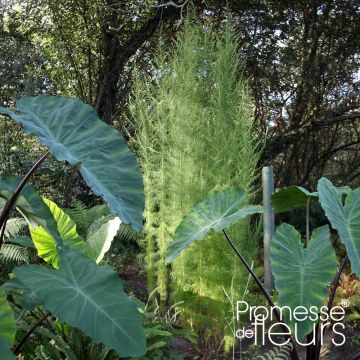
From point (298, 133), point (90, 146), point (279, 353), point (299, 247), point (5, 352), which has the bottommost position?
point (279, 353)

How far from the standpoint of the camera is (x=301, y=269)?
2.13m

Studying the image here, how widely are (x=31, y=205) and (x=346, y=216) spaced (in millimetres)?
1313

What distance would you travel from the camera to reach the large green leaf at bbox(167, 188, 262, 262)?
236 cm

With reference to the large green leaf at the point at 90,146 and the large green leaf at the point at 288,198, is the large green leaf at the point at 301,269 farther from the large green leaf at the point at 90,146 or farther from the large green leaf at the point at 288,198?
the large green leaf at the point at 90,146

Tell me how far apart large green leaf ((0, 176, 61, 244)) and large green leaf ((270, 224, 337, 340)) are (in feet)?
2.97

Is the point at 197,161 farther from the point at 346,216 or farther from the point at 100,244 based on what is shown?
the point at 346,216

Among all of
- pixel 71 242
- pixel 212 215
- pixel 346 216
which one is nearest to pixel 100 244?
pixel 71 242

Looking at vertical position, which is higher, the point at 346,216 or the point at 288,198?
the point at 288,198

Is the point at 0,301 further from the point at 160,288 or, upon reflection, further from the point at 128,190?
the point at 160,288

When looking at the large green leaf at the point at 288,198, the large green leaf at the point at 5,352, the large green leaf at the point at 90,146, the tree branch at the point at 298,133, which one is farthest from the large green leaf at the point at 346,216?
the tree branch at the point at 298,133

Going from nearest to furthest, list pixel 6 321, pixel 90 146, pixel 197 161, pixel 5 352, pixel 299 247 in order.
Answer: pixel 5 352 < pixel 6 321 < pixel 90 146 < pixel 299 247 < pixel 197 161

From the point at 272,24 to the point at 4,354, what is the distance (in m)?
6.67

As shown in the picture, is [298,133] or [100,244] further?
[298,133]

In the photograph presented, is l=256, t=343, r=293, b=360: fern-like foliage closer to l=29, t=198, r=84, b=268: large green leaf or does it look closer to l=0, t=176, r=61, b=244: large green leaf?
l=0, t=176, r=61, b=244: large green leaf
